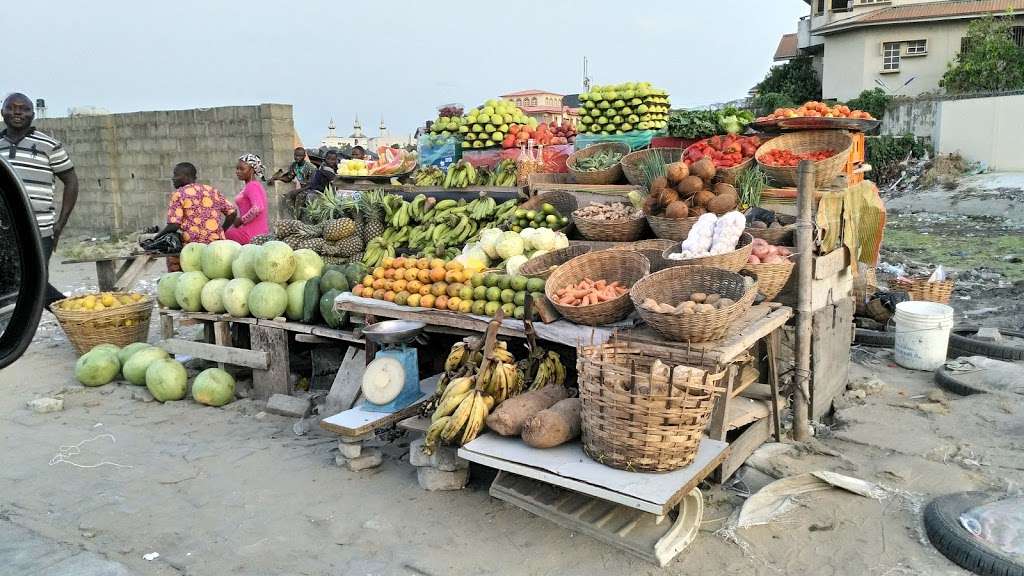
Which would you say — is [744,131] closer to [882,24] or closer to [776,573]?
[776,573]

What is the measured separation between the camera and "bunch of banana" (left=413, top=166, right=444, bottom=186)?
8086mm

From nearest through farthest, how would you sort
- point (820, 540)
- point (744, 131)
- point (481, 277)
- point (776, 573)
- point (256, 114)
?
point (776, 573) → point (820, 540) → point (481, 277) → point (744, 131) → point (256, 114)

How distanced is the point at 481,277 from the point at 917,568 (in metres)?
3.04

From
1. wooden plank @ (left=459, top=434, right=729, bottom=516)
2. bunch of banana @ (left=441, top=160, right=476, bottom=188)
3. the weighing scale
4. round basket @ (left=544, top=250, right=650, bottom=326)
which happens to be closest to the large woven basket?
wooden plank @ (left=459, top=434, right=729, bottom=516)

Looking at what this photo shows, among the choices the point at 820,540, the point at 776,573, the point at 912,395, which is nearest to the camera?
the point at 776,573

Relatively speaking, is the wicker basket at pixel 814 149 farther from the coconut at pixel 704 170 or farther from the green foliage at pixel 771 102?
the green foliage at pixel 771 102

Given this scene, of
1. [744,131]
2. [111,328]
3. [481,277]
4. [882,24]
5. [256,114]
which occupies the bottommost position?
[111,328]

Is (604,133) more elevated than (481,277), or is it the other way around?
(604,133)

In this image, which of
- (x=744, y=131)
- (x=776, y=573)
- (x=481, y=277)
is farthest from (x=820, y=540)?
Result: (x=744, y=131)

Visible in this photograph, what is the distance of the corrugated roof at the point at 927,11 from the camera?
96.3ft

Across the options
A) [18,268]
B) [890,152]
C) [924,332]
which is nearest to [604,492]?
[18,268]

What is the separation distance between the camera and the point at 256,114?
12789 millimetres

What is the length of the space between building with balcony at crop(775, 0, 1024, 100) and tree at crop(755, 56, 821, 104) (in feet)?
3.40

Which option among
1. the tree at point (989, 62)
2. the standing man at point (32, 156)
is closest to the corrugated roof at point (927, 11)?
the tree at point (989, 62)
